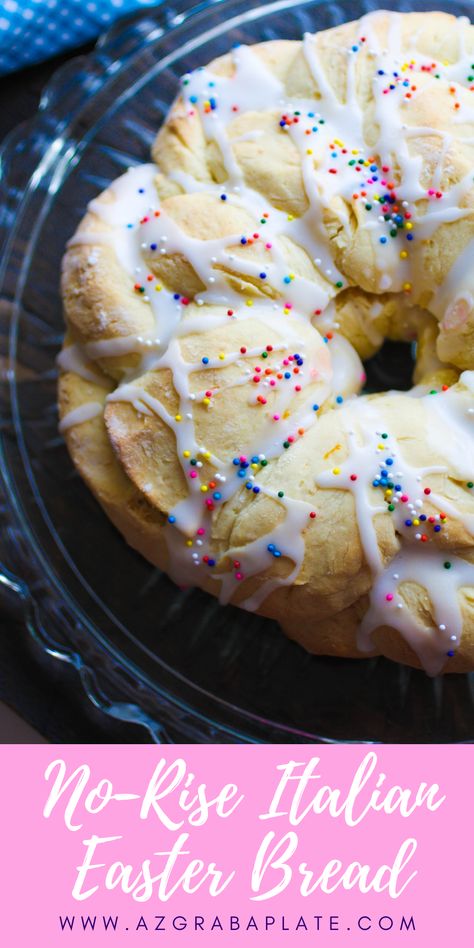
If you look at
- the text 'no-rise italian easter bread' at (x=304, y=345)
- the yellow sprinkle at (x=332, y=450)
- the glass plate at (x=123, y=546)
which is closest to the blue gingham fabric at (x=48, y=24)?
the glass plate at (x=123, y=546)

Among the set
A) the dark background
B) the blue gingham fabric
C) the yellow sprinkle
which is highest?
the blue gingham fabric

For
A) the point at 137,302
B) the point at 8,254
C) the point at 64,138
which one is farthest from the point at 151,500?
the point at 64,138

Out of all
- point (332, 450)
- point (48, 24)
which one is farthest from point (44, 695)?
point (48, 24)

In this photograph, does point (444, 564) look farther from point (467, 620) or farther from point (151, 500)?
point (151, 500)

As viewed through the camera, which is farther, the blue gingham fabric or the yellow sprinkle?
the blue gingham fabric

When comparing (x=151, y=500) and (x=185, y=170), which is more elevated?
(x=185, y=170)

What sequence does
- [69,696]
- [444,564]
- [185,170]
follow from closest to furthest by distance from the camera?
[444,564] < [185,170] < [69,696]

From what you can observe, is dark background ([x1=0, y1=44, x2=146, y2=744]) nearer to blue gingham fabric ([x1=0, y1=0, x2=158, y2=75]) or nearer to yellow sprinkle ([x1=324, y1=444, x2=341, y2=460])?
yellow sprinkle ([x1=324, y1=444, x2=341, y2=460])

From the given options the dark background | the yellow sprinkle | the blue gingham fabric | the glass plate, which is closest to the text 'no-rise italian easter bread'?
the yellow sprinkle
